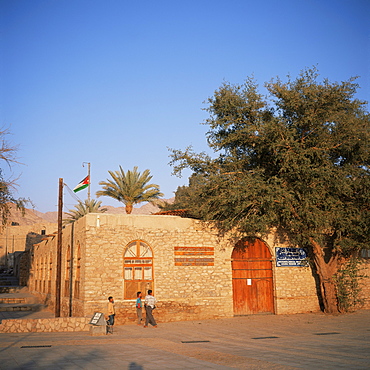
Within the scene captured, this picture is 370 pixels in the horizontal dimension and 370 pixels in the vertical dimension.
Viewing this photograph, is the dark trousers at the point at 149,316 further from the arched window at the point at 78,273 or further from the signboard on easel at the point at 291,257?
the signboard on easel at the point at 291,257

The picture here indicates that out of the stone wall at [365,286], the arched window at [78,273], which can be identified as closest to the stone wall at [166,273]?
the arched window at [78,273]

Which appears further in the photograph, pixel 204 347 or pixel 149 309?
pixel 149 309

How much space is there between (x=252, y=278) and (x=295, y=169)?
18.9 feet

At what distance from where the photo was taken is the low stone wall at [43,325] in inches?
580

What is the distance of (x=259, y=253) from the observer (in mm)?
20250

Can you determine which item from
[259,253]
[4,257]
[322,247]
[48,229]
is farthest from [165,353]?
[4,257]

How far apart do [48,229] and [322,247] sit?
45.8m

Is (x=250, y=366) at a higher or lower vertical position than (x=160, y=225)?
lower

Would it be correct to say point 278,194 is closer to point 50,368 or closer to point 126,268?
point 126,268

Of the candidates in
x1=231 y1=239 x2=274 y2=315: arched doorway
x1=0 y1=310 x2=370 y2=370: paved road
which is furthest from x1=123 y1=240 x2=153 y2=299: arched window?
x1=231 y1=239 x2=274 y2=315: arched doorway

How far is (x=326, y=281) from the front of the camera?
64.0 ft

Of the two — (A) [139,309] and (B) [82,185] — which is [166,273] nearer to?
(A) [139,309]

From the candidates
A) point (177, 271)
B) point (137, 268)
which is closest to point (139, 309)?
point (137, 268)

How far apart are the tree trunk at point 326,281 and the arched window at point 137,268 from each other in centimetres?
747
